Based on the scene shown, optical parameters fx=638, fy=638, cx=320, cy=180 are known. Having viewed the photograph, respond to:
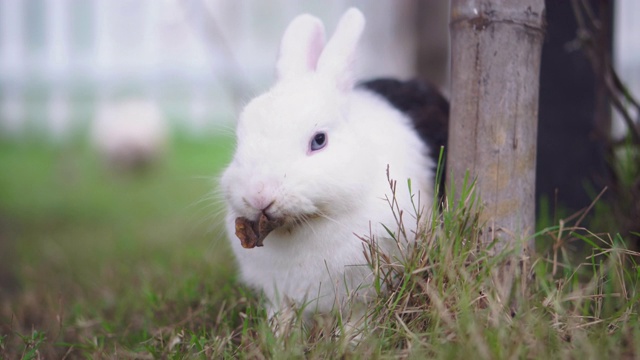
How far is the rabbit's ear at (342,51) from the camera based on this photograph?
2205 mm

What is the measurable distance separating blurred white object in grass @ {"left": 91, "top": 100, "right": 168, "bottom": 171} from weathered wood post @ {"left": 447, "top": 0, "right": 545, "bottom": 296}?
6304 mm

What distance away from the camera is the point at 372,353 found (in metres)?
1.56

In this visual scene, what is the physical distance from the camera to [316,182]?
6.10ft

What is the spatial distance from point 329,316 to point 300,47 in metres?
0.99

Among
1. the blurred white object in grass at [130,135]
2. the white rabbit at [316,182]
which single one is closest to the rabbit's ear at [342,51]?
the white rabbit at [316,182]

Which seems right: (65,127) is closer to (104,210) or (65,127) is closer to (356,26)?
(104,210)

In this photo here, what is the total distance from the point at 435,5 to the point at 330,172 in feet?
9.51

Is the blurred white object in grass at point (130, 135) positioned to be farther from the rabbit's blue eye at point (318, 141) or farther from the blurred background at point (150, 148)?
the rabbit's blue eye at point (318, 141)

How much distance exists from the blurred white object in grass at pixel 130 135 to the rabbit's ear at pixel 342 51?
19.4 feet

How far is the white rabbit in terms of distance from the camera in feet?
6.07

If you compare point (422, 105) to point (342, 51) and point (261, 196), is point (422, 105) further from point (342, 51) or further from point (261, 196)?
point (261, 196)

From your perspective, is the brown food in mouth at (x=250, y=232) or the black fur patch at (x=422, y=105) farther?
the black fur patch at (x=422, y=105)

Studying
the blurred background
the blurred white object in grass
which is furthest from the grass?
the blurred white object in grass

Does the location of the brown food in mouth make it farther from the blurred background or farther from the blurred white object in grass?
the blurred white object in grass
